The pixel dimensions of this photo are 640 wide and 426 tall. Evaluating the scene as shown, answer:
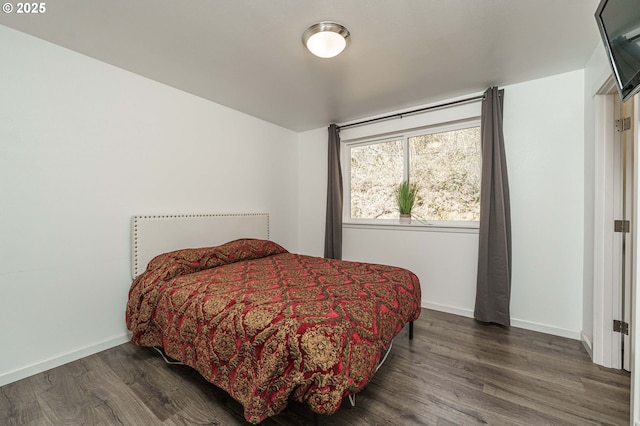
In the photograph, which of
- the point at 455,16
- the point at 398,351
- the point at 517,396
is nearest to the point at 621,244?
the point at 517,396

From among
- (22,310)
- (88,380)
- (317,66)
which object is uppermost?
(317,66)

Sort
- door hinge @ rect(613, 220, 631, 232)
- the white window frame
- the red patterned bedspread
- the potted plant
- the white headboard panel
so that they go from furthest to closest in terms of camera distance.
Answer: the potted plant → the white window frame → the white headboard panel → door hinge @ rect(613, 220, 631, 232) → the red patterned bedspread

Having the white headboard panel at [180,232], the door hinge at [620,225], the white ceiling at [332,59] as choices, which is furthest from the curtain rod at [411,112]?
the white headboard panel at [180,232]

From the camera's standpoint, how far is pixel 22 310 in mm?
1890

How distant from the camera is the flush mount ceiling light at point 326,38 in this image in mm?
1798

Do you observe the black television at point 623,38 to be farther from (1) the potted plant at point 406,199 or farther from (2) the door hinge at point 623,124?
(1) the potted plant at point 406,199

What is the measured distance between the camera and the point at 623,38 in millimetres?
1188

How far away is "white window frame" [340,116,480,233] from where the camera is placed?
3004 millimetres

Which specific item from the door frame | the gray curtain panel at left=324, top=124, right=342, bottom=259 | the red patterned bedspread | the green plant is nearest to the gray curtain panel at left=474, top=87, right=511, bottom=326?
the door frame

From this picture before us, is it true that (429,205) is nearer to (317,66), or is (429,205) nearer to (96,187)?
(317,66)

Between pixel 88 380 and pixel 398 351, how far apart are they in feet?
7.37

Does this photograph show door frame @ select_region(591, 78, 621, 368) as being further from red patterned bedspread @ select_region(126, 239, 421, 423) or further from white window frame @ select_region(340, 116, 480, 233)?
red patterned bedspread @ select_region(126, 239, 421, 423)

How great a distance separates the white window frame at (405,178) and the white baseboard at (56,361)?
9.15ft

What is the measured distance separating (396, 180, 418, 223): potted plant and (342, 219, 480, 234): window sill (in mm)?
93
